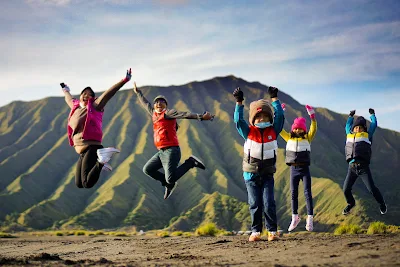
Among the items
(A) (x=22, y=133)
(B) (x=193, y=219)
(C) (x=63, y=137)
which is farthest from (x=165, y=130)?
(A) (x=22, y=133)

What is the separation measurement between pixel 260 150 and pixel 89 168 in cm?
374

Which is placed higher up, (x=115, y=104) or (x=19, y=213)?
(x=115, y=104)

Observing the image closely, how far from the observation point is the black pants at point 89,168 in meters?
10.9

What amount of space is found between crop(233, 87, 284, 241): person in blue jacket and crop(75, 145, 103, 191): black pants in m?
3.18

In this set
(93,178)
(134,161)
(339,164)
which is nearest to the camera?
(93,178)

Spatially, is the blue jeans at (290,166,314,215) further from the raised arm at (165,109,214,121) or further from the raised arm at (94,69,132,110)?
the raised arm at (94,69,132,110)

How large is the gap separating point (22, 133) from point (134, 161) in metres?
34.8

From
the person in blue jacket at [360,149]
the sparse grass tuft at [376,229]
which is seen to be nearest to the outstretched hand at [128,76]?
the person in blue jacket at [360,149]

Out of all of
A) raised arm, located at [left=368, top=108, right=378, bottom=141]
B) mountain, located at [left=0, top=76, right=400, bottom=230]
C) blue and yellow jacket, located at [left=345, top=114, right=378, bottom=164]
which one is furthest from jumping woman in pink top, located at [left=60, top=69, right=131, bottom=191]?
mountain, located at [left=0, top=76, right=400, bottom=230]

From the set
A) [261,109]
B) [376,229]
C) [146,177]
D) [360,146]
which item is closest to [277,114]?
[261,109]

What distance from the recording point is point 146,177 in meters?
88.4

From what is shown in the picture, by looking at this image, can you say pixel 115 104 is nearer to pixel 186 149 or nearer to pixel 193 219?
pixel 186 149

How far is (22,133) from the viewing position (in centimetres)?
11062

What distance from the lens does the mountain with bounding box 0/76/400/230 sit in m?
73.8
